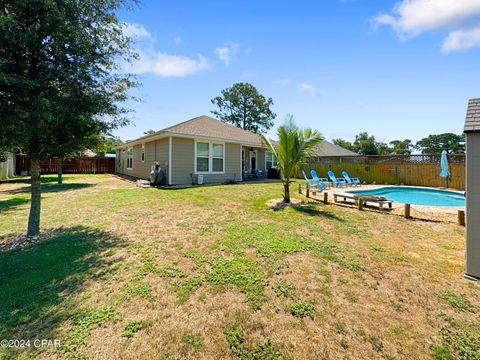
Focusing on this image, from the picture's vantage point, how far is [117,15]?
5.22m

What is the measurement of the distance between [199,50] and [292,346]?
1454cm

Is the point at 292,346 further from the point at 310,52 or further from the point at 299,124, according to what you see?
the point at 310,52

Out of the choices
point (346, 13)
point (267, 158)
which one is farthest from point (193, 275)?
point (267, 158)

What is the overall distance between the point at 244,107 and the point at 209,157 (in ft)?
90.7

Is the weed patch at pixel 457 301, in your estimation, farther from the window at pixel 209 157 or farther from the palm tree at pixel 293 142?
the window at pixel 209 157

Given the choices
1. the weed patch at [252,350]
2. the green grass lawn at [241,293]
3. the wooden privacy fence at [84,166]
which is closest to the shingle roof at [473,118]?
the green grass lawn at [241,293]

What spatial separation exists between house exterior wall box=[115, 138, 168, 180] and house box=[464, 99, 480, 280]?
12094mm

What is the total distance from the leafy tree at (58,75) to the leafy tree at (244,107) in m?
34.8

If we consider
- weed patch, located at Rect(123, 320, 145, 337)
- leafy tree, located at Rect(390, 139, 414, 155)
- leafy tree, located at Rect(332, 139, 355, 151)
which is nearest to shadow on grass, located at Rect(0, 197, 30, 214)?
weed patch, located at Rect(123, 320, 145, 337)

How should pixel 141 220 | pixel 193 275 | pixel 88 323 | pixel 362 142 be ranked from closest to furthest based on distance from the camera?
pixel 88 323 < pixel 193 275 < pixel 141 220 < pixel 362 142

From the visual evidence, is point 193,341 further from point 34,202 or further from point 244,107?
point 244,107

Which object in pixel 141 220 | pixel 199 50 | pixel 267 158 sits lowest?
pixel 141 220

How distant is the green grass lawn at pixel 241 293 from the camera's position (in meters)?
2.21

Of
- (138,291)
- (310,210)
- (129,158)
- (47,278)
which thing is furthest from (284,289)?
(129,158)
